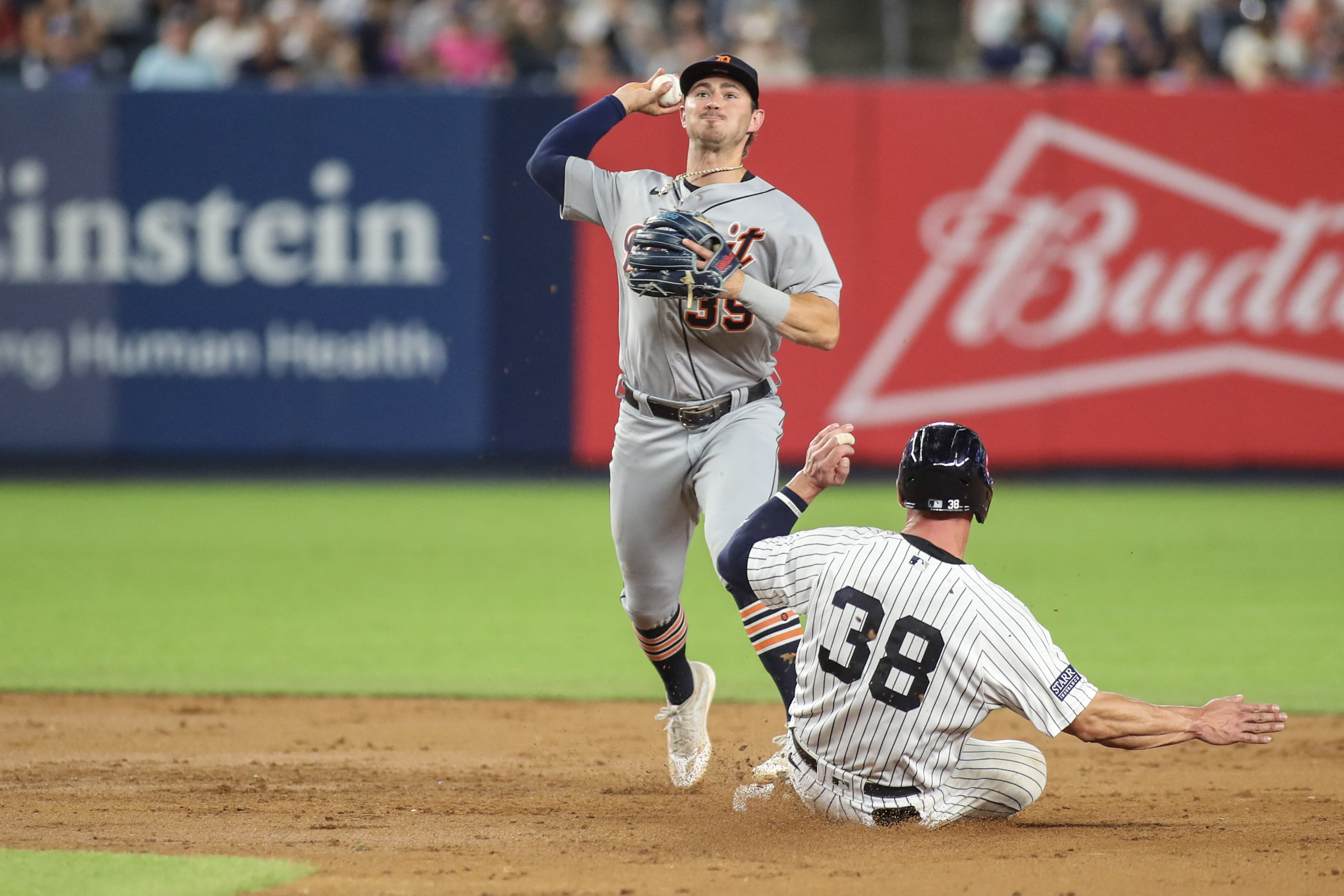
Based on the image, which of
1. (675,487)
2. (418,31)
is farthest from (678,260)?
(418,31)

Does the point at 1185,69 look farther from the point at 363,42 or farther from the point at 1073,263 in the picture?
the point at 363,42

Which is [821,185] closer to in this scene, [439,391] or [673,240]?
[439,391]

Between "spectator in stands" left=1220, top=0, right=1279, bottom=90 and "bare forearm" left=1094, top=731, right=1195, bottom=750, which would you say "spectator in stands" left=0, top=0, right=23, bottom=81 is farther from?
"bare forearm" left=1094, top=731, right=1195, bottom=750

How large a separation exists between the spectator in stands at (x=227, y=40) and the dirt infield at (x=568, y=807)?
8751 millimetres

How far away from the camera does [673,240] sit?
4.79 meters

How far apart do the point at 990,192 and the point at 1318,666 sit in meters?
6.48

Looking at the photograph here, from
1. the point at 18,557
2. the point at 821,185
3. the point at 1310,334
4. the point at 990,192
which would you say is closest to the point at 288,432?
the point at 18,557

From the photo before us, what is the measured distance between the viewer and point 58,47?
14.1 metres

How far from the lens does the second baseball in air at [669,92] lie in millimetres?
5539

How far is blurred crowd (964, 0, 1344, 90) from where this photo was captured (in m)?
14.2

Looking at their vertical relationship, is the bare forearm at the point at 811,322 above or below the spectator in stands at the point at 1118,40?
below

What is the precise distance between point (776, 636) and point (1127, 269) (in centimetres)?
908

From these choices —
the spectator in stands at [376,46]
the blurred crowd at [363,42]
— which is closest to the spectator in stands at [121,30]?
the blurred crowd at [363,42]

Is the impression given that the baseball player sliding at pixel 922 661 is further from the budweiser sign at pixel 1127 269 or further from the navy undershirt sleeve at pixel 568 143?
the budweiser sign at pixel 1127 269
